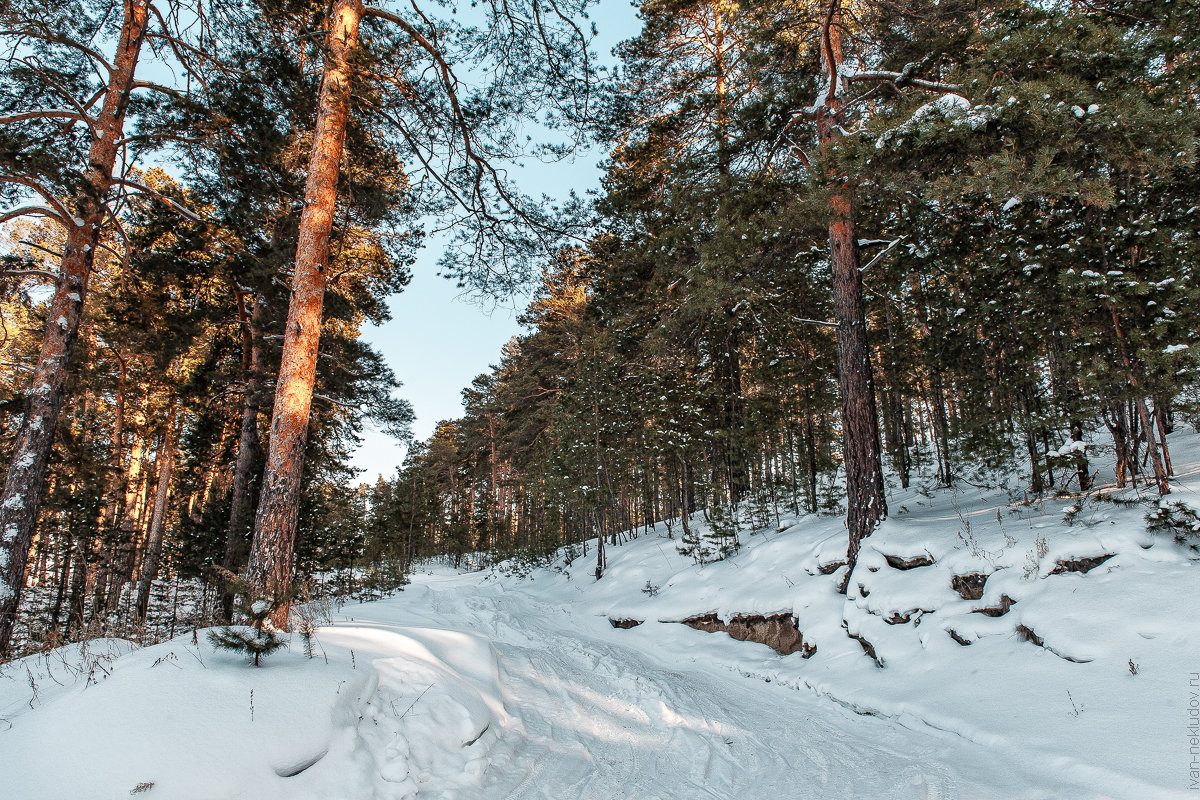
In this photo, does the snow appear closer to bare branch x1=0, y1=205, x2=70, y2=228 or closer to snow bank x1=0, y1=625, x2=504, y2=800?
snow bank x1=0, y1=625, x2=504, y2=800

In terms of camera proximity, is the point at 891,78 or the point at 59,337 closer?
the point at 59,337

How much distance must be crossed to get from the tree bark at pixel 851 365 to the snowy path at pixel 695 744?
2567 millimetres

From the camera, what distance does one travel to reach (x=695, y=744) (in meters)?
3.94

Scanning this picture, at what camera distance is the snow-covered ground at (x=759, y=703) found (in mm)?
2701

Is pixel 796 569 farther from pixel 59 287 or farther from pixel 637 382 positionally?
pixel 59 287

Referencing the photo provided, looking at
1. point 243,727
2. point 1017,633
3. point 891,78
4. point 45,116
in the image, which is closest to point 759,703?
point 1017,633

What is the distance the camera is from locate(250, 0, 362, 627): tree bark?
193 inches

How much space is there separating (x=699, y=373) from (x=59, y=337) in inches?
487

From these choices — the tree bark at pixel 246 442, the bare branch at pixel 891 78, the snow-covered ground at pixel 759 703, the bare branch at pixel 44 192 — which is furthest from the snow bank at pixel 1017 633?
the bare branch at pixel 44 192

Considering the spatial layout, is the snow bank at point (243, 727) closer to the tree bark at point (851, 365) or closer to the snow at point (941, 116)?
the tree bark at point (851, 365)

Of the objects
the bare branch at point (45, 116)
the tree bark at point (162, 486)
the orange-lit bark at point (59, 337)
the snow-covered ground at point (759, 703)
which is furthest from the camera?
the tree bark at point (162, 486)

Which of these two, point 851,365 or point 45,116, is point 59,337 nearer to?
point 45,116

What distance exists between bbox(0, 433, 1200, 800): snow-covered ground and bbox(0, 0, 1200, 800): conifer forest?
3 cm

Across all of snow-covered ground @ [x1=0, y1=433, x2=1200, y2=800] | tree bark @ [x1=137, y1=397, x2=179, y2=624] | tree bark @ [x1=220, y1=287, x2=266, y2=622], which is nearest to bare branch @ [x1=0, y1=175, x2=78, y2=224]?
tree bark @ [x1=220, y1=287, x2=266, y2=622]
